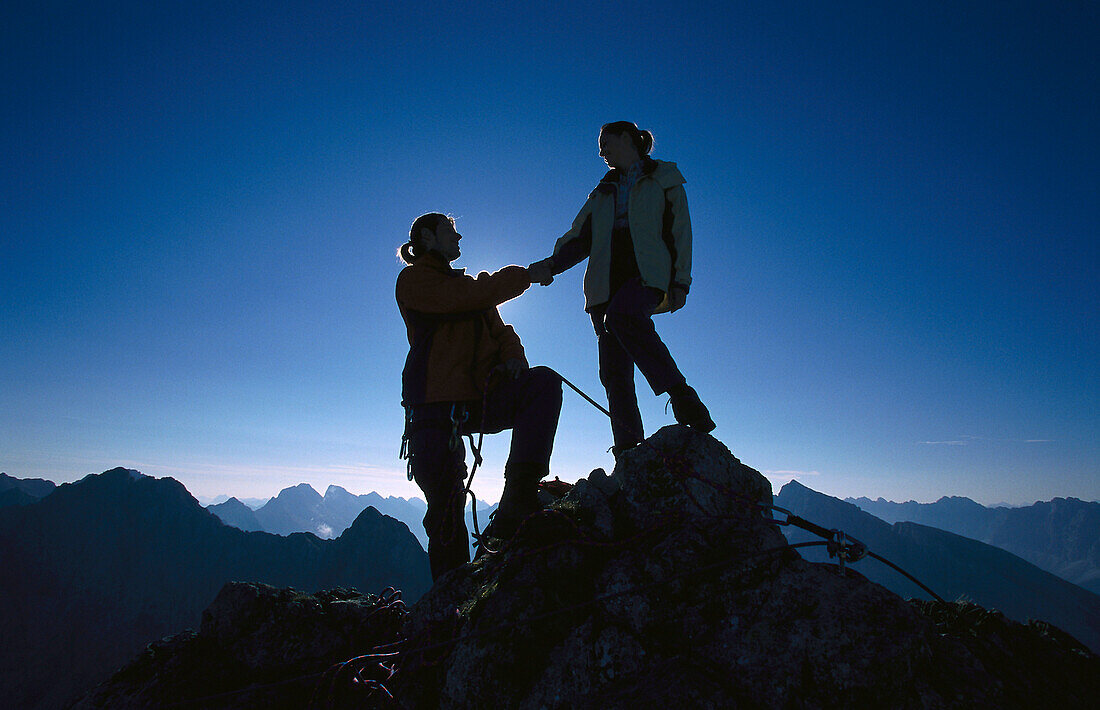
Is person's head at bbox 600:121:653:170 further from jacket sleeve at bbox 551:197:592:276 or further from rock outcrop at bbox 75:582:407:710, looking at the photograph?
rock outcrop at bbox 75:582:407:710

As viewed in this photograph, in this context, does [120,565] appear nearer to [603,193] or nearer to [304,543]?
[304,543]

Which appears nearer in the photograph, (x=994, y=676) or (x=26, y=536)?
(x=994, y=676)

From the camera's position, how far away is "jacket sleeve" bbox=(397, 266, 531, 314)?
18.8 feet

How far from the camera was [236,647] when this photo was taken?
214 inches

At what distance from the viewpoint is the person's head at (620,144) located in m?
6.82

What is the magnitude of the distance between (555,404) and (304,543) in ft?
551

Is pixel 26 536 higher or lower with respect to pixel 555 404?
lower

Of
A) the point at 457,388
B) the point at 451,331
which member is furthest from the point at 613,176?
the point at 457,388

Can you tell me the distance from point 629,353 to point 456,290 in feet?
7.63

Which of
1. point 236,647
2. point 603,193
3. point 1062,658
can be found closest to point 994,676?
point 1062,658

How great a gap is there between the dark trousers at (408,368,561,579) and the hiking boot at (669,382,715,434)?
4.80ft

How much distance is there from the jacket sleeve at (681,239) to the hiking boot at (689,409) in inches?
56.5

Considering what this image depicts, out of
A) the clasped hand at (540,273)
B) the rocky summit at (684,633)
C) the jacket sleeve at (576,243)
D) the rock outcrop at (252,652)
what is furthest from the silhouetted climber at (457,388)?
the rock outcrop at (252,652)

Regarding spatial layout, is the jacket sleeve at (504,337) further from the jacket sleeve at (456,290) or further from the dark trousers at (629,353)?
the dark trousers at (629,353)
